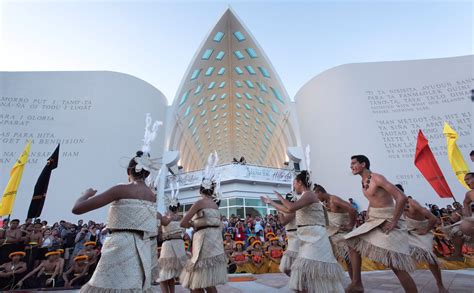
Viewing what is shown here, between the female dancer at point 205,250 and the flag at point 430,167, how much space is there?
735 centimetres

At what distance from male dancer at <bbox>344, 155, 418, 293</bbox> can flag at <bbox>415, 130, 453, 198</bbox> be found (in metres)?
6.34

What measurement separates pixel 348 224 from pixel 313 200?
60.3 inches

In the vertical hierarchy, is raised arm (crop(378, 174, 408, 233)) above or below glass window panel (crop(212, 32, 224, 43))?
below

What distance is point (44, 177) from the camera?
7.75 meters

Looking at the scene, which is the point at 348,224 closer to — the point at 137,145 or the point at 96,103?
the point at 137,145

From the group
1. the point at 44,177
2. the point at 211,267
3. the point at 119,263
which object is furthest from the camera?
the point at 44,177

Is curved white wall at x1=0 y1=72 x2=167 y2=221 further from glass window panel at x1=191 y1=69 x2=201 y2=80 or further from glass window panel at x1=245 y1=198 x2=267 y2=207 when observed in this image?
glass window panel at x1=245 y1=198 x2=267 y2=207

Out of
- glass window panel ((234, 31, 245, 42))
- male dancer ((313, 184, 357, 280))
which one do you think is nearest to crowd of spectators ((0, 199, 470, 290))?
male dancer ((313, 184, 357, 280))

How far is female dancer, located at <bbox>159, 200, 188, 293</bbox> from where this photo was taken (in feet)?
12.4

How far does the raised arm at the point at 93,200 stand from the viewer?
181 cm

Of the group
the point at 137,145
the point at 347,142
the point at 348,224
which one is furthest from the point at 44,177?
the point at 347,142

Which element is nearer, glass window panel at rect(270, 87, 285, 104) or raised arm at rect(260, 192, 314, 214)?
raised arm at rect(260, 192, 314, 214)

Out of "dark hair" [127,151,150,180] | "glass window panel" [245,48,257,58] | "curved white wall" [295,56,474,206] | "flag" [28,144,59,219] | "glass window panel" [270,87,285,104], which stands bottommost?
"dark hair" [127,151,150,180]

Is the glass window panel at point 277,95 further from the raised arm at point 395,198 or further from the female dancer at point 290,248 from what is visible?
the raised arm at point 395,198
